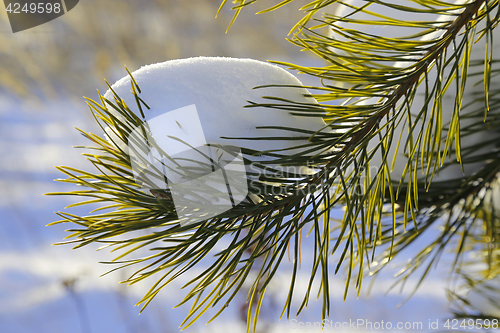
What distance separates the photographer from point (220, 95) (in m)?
A: 0.18

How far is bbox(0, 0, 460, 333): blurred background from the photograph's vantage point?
3.89 feet

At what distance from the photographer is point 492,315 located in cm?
35

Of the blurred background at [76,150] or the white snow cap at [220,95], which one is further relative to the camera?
the blurred background at [76,150]

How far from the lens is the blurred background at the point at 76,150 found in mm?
1186

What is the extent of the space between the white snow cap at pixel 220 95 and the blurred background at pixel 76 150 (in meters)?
0.92

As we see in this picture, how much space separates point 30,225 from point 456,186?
130cm

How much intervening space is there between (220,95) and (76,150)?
129cm

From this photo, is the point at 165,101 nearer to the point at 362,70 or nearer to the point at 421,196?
the point at 362,70

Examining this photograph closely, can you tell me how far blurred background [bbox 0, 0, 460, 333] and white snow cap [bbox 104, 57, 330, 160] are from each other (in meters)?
0.92

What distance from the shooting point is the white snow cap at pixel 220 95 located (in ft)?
0.59

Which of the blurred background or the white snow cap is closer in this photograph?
the white snow cap

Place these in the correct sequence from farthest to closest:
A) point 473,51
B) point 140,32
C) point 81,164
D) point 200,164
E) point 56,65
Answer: point 140,32, point 56,65, point 81,164, point 473,51, point 200,164

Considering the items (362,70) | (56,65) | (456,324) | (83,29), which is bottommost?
(456,324)

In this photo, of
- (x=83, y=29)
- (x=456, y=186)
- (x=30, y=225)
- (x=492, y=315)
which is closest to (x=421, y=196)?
(x=456, y=186)
